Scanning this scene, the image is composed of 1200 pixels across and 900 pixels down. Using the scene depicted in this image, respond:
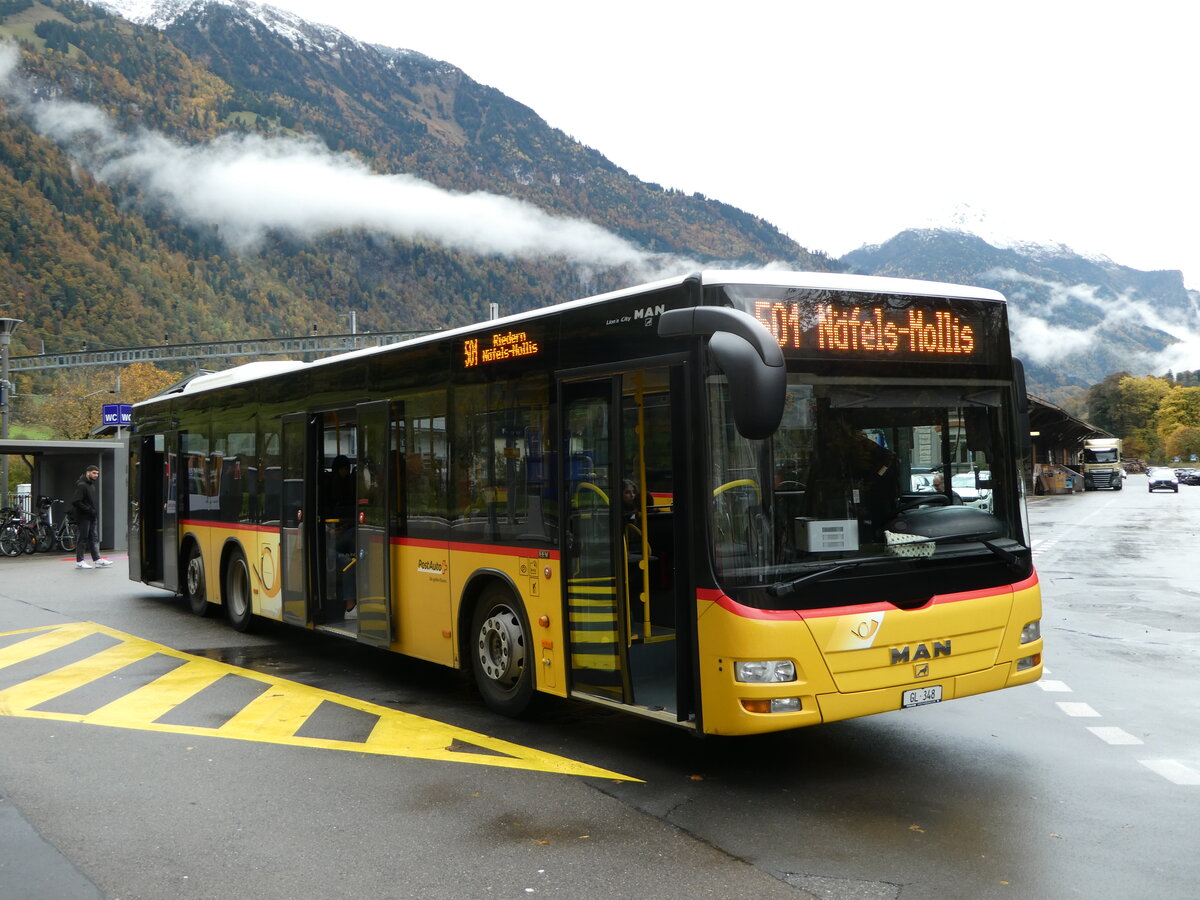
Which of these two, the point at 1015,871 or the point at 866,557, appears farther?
the point at 866,557

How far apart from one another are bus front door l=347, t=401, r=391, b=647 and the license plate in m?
4.42

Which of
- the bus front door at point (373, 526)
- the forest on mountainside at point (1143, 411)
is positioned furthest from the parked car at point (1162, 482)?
the forest on mountainside at point (1143, 411)

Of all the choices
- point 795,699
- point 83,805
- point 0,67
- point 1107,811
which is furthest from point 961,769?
point 0,67

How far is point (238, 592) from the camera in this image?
41.8 ft

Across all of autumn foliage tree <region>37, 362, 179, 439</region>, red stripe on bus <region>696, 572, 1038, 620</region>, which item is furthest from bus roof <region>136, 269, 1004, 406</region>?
autumn foliage tree <region>37, 362, 179, 439</region>

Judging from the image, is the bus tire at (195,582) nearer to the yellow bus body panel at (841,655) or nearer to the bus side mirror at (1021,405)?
the yellow bus body panel at (841,655)

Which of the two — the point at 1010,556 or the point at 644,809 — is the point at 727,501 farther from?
the point at 1010,556

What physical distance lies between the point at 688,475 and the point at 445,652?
10.5 ft

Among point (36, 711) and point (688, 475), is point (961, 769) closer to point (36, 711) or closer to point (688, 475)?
point (688, 475)

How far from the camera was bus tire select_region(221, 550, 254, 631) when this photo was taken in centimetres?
1245

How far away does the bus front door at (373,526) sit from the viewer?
30.6ft

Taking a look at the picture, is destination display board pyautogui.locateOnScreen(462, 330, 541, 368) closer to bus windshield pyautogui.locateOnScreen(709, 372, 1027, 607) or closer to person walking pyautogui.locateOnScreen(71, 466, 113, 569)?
bus windshield pyautogui.locateOnScreen(709, 372, 1027, 607)

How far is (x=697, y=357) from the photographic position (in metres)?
6.21

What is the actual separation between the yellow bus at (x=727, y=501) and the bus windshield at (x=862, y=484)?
13 millimetres
